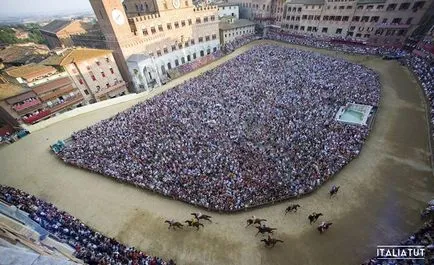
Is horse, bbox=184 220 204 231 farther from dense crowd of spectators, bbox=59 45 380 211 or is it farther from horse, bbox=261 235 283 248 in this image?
horse, bbox=261 235 283 248

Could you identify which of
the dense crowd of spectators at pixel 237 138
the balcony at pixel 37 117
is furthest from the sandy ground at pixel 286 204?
the balcony at pixel 37 117

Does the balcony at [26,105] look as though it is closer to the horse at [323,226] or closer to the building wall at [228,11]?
the horse at [323,226]

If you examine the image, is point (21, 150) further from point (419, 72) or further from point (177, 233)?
point (419, 72)

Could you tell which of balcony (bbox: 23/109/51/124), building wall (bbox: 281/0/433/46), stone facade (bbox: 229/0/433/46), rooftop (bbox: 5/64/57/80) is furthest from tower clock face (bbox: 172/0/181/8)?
building wall (bbox: 281/0/433/46)

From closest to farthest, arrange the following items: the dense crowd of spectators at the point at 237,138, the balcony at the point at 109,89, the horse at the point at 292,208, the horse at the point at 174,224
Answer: the horse at the point at 174,224 → the horse at the point at 292,208 → the dense crowd of spectators at the point at 237,138 → the balcony at the point at 109,89

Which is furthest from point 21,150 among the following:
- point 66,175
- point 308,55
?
point 308,55
